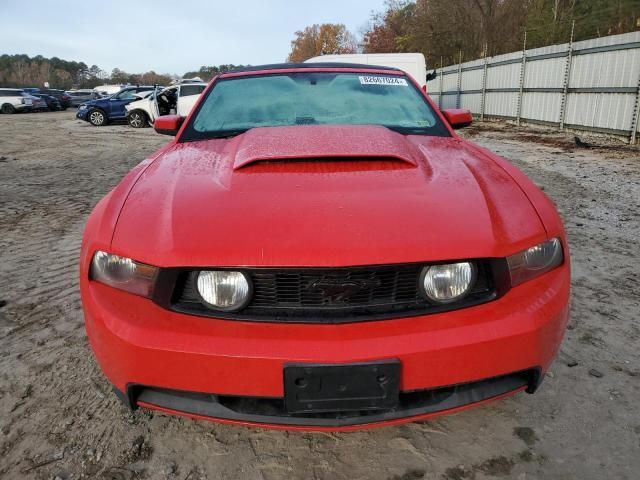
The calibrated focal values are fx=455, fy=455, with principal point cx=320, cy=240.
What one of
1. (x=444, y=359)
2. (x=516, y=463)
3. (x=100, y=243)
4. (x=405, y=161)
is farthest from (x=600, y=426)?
(x=100, y=243)

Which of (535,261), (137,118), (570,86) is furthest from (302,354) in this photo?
(137,118)

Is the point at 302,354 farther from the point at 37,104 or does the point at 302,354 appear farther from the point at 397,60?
the point at 37,104

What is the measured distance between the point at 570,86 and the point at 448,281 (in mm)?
12751

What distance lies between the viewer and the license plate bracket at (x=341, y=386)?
4.22ft

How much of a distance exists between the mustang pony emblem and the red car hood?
0.27 feet

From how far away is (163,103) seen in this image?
16047 mm

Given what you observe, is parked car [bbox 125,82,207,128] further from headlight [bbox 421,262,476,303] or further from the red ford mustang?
headlight [bbox 421,262,476,303]

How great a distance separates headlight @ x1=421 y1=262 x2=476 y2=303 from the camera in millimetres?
1417

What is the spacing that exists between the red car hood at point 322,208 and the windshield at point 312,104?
541 millimetres

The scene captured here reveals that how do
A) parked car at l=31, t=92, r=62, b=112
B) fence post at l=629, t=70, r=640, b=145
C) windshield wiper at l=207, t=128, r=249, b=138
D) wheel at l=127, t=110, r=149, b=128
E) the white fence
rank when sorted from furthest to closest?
parked car at l=31, t=92, r=62, b=112 < wheel at l=127, t=110, r=149, b=128 < the white fence < fence post at l=629, t=70, r=640, b=145 < windshield wiper at l=207, t=128, r=249, b=138

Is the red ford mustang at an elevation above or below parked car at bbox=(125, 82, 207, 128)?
below

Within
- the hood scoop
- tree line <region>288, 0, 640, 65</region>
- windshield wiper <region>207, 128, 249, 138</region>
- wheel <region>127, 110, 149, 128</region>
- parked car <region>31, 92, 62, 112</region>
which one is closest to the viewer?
the hood scoop

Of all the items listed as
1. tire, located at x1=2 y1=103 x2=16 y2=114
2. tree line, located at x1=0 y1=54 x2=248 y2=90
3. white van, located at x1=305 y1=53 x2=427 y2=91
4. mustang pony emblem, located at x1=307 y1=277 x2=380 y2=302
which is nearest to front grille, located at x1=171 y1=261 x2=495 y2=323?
mustang pony emblem, located at x1=307 y1=277 x2=380 y2=302

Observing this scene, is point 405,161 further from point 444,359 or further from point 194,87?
point 194,87
